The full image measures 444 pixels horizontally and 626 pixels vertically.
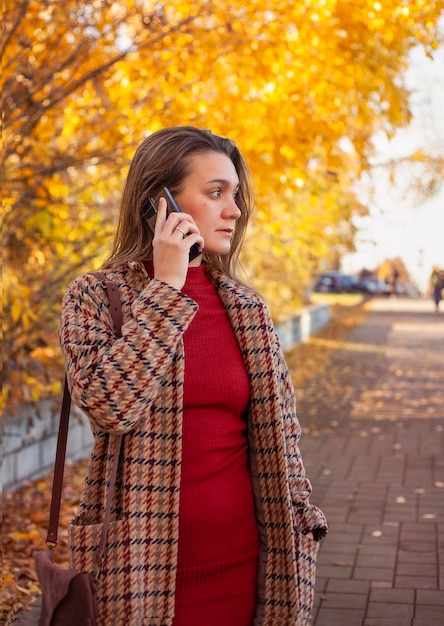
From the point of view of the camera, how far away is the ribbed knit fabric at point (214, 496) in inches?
90.0

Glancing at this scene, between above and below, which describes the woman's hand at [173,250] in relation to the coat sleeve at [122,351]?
above

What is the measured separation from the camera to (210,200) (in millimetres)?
2449

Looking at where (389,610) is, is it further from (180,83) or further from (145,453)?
(180,83)

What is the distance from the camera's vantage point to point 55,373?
874cm

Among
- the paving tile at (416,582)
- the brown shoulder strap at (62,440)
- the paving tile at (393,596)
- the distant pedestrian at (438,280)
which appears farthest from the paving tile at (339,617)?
the distant pedestrian at (438,280)

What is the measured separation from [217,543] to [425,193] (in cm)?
2000

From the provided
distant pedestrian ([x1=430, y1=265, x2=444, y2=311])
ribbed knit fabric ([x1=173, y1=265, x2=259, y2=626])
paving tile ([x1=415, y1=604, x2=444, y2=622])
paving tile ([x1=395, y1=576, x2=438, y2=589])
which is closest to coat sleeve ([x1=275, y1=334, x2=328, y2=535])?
ribbed knit fabric ([x1=173, y1=265, x2=259, y2=626])

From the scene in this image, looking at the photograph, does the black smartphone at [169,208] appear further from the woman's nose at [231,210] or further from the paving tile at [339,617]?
the paving tile at [339,617]

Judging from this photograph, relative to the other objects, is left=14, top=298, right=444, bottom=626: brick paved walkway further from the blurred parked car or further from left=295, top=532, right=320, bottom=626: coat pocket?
the blurred parked car

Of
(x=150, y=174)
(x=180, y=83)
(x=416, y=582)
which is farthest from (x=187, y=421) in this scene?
(x=180, y=83)

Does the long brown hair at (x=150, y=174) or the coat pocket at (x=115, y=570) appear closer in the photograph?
the coat pocket at (x=115, y=570)

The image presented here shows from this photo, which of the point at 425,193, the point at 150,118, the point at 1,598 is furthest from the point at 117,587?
the point at 425,193

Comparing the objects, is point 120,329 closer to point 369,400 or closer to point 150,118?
point 150,118

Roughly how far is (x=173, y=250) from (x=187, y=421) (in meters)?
0.40
